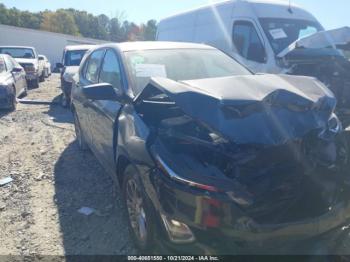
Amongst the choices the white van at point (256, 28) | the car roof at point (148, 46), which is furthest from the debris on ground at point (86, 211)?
the white van at point (256, 28)

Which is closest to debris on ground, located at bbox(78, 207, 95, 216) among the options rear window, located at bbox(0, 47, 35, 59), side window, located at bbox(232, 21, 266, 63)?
side window, located at bbox(232, 21, 266, 63)

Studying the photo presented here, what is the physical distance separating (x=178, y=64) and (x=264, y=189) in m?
2.03

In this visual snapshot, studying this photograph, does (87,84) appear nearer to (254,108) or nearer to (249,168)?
(254,108)

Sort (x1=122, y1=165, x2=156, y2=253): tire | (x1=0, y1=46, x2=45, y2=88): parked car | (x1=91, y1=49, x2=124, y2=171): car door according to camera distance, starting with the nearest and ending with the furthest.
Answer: (x1=122, y1=165, x2=156, y2=253): tire, (x1=91, y1=49, x2=124, y2=171): car door, (x1=0, y1=46, x2=45, y2=88): parked car

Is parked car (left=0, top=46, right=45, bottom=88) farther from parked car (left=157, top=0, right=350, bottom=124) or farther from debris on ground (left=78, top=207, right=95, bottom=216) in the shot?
debris on ground (left=78, top=207, right=95, bottom=216)

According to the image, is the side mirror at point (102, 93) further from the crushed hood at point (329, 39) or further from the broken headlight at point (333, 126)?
the crushed hood at point (329, 39)

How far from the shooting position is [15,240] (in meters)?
3.46

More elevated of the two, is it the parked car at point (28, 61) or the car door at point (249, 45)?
the car door at point (249, 45)

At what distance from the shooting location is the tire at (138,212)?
274 cm

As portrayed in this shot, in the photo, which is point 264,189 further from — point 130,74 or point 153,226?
point 130,74

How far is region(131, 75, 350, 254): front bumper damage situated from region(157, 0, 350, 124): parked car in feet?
9.20

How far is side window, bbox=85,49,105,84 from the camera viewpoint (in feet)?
15.8

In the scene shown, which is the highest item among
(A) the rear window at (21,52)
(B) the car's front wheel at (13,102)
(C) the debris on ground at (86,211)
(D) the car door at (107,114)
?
(D) the car door at (107,114)

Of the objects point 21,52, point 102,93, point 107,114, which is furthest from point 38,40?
point 102,93
